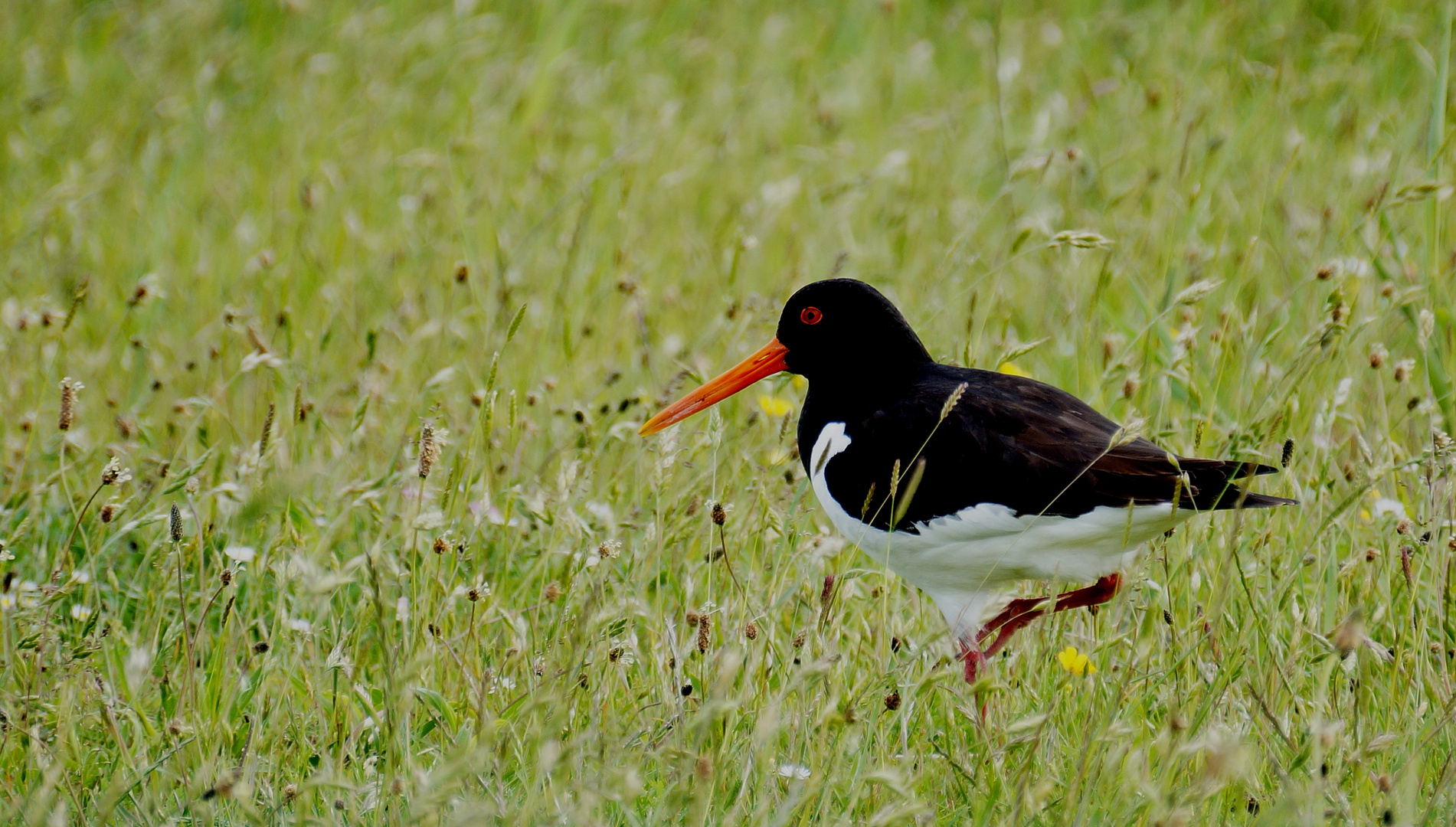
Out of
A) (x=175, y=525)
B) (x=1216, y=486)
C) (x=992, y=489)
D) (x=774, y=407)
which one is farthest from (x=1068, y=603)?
(x=175, y=525)

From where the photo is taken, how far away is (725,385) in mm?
4105

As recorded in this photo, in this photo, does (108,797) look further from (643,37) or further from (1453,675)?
(643,37)

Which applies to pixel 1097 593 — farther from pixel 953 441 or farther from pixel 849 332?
pixel 849 332

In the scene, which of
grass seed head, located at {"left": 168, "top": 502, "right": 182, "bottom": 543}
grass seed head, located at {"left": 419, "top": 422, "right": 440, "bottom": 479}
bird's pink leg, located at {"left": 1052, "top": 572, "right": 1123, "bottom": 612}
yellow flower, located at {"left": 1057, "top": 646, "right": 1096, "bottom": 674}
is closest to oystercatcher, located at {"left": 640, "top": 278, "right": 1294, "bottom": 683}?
bird's pink leg, located at {"left": 1052, "top": 572, "right": 1123, "bottom": 612}

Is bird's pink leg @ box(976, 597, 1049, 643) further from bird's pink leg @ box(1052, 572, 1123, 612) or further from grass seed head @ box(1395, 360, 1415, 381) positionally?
grass seed head @ box(1395, 360, 1415, 381)

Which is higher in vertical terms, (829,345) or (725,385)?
(829,345)

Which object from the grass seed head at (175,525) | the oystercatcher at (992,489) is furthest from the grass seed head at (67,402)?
the oystercatcher at (992,489)

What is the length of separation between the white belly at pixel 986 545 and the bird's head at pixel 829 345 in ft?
1.23

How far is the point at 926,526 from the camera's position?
3.43 metres

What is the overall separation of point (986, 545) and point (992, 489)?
0.50 ft

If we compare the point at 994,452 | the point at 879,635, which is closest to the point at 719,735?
the point at 879,635

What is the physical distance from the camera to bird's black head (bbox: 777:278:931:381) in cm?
392

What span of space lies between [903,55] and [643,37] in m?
1.55

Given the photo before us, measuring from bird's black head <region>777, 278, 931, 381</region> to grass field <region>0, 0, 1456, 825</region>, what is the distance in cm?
20
